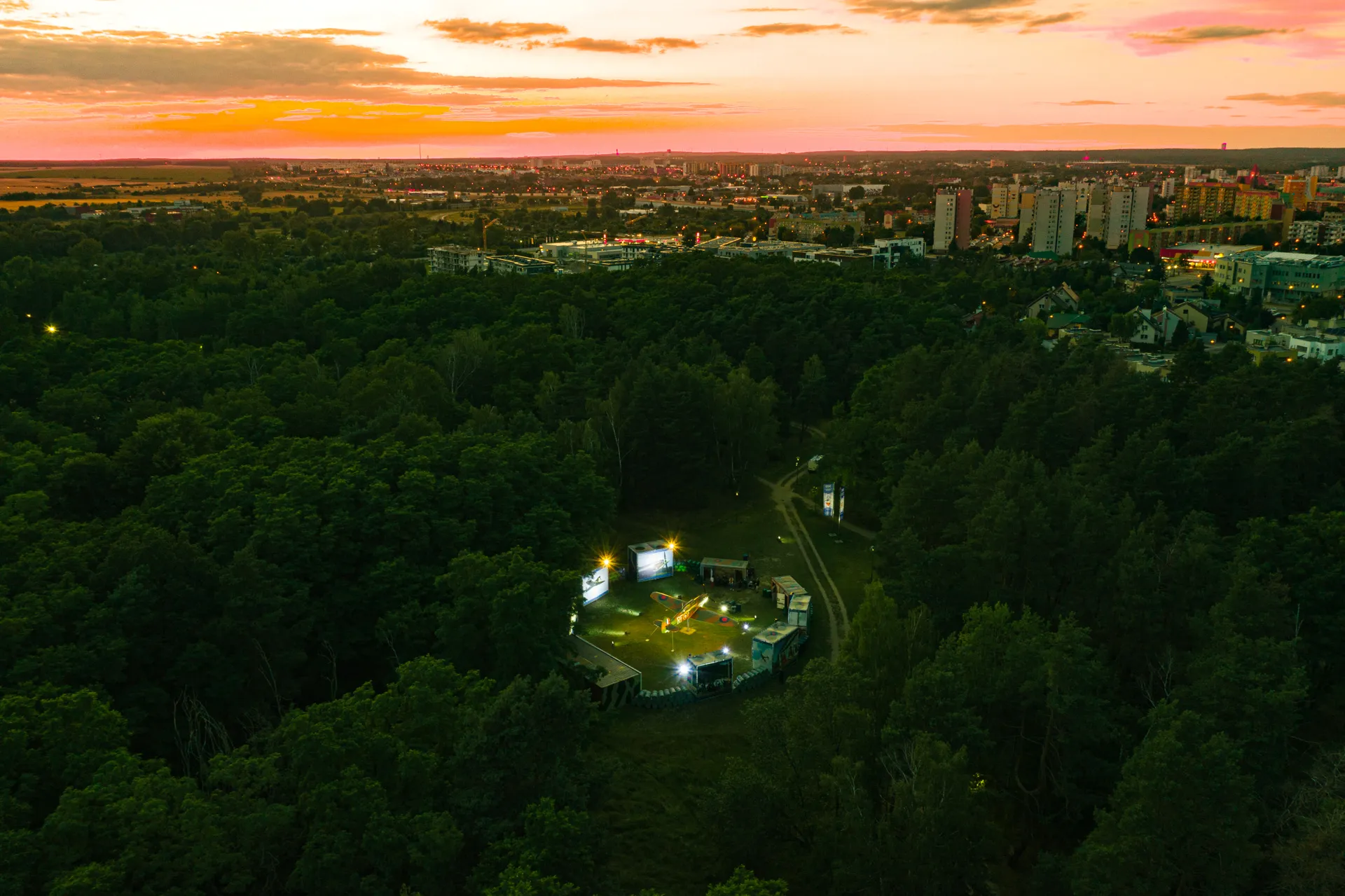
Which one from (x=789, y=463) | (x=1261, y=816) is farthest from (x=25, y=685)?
(x=789, y=463)

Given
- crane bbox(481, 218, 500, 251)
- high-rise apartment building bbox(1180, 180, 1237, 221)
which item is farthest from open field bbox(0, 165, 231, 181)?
high-rise apartment building bbox(1180, 180, 1237, 221)

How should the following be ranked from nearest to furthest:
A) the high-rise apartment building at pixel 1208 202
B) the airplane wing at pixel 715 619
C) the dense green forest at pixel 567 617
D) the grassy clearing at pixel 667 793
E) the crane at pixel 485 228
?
the dense green forest at pixel 567 617
the grassy clearing at pixel 667 793
the airplane wing at pixel 715 619
the crane at pixel 485 228
the high-rise apartment building at pixel 1208 202

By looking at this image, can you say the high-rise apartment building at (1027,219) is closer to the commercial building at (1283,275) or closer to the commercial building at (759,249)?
the commercial building at (1283,275)

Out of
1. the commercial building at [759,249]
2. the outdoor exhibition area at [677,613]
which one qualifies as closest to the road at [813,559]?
the outdoor exhibition area at [677,613]

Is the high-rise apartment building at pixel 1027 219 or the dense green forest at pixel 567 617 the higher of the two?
the high-rise apartment building at pixel 1027 219

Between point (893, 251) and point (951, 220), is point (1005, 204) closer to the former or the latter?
point (951, 220)
